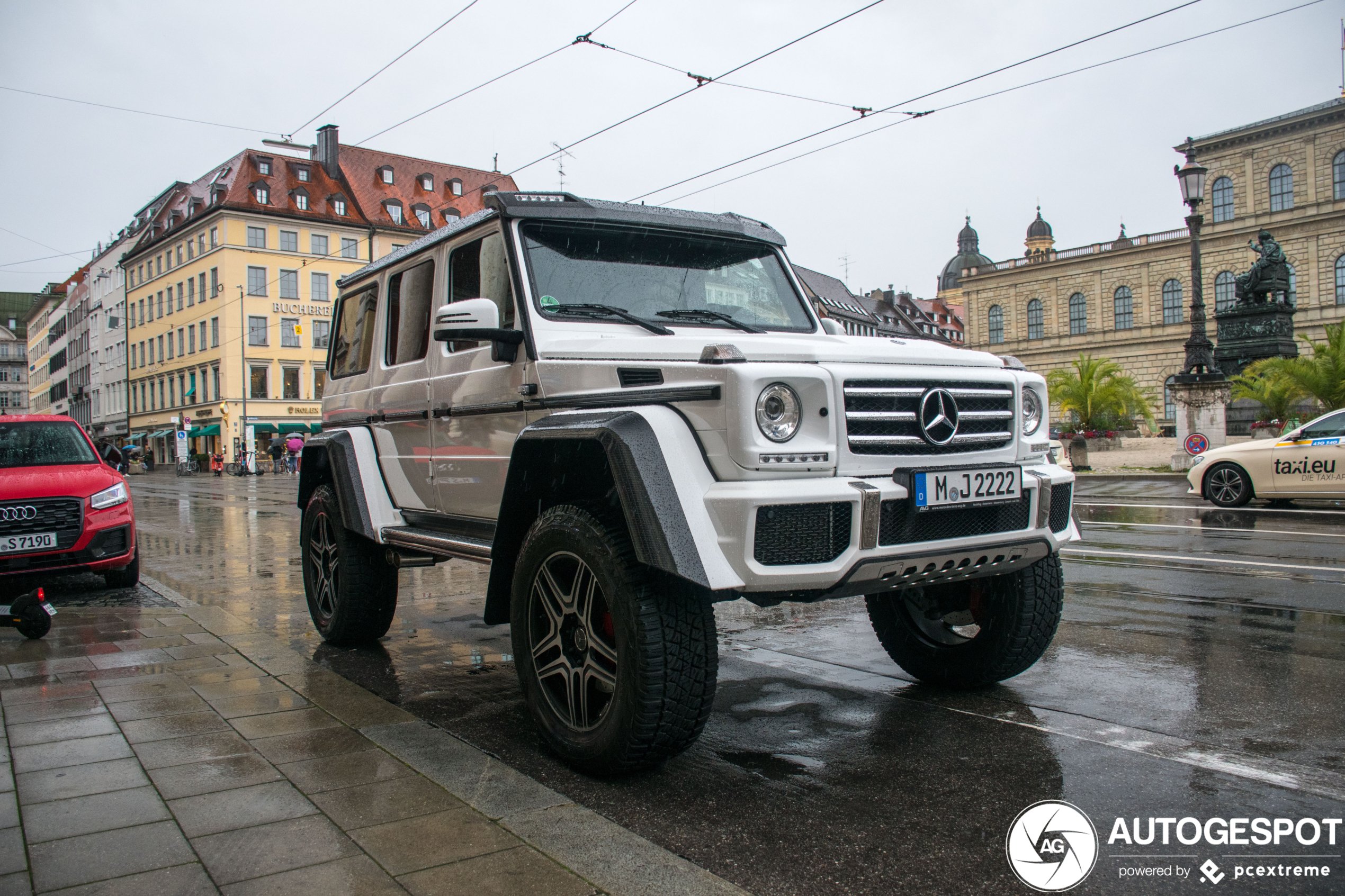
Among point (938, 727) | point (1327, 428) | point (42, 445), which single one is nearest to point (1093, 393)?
point (1327, 428)

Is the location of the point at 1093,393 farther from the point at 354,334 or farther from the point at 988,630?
the point at 988,630

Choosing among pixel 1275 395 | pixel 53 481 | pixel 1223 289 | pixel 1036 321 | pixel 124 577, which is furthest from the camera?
pixel 1036 321

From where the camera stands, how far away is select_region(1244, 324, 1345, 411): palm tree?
21.5 m

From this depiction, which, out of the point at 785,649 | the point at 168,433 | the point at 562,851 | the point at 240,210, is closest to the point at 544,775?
the point at 562,851

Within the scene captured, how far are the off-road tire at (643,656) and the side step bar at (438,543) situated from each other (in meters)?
0.96

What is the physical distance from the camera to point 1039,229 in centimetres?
11125

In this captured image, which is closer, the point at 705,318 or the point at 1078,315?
the point at 705,318

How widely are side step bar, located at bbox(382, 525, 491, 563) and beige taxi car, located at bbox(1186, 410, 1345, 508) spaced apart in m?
12.9

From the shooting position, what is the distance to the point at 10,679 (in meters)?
5.16

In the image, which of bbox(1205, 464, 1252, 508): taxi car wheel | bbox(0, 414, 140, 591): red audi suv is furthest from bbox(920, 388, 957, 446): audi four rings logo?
bbox(1205, 464, 1252, 508): taxi car wheel

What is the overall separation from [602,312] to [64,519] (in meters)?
6.33

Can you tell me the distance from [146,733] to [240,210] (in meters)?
62.6

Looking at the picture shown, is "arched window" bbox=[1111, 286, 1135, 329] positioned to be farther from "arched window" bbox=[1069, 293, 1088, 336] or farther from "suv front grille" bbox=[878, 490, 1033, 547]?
"suv front grille" bbox=[878, 490, 1033, 547]

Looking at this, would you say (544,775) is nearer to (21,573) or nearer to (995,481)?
(995,481)
